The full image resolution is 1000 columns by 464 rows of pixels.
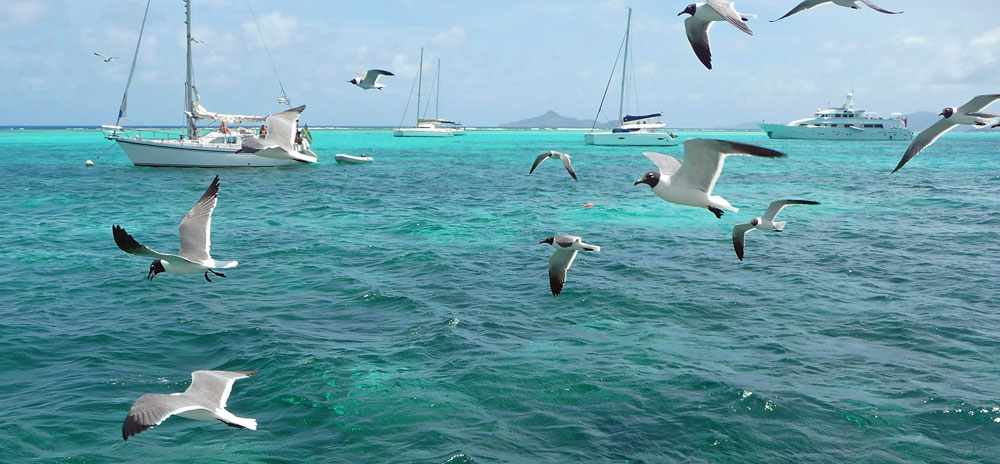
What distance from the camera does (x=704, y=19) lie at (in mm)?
9641

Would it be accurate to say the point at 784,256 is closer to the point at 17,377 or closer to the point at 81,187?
the point at 17,377

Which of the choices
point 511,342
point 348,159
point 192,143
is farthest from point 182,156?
point 511,342

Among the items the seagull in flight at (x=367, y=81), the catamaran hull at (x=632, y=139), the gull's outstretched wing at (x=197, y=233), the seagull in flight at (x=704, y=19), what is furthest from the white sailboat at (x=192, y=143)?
the catamaran hull at (x=632, y=139)

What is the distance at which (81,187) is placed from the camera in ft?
135

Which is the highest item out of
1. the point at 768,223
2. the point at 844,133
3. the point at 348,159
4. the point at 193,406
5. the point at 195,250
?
the point at 844,133

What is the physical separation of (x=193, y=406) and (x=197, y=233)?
3.88 metres

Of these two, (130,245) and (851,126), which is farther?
(851,126)

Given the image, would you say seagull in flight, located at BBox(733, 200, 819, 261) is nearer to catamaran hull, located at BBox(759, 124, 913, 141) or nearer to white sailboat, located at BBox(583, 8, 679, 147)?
white sailboat, located at BBox(583, 8, 679, 147)

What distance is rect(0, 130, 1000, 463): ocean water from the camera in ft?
32.7

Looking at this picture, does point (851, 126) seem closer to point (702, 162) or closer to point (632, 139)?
point (632, 139)

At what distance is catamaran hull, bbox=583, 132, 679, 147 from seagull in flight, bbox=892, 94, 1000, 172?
80.4 meters

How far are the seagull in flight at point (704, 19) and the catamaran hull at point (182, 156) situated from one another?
39.7 meters

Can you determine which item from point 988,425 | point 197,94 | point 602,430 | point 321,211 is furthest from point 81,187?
point 988,425

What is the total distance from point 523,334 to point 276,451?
19.2 ft
